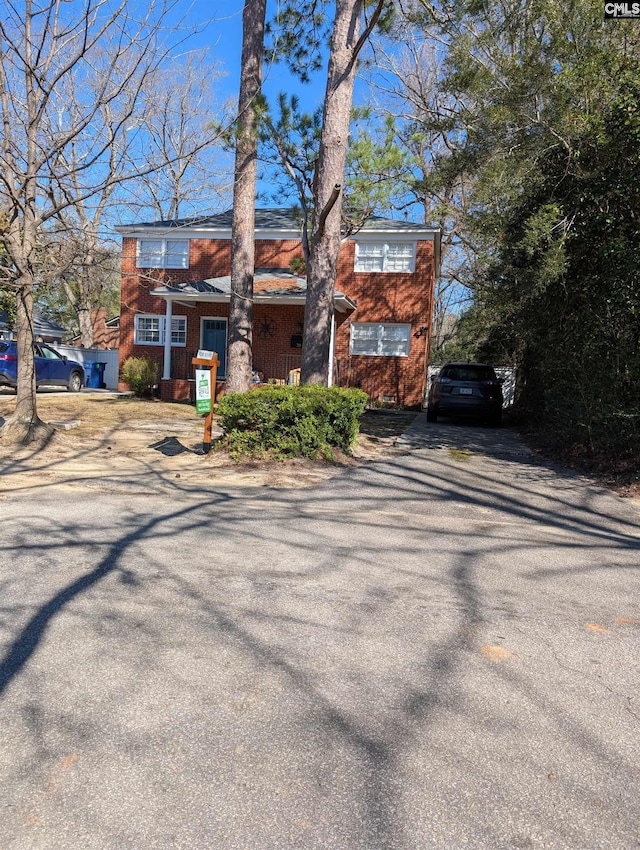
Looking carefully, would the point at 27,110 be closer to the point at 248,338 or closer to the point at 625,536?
the point at 248,338

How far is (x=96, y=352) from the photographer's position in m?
30.1

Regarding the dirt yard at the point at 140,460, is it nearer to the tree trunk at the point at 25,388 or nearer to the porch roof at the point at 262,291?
the tree trunk at the point at 25,388

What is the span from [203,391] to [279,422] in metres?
1.33

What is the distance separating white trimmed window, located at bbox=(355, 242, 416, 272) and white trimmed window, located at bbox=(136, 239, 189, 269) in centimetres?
639

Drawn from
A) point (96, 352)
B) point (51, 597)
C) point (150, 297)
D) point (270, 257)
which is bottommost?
point (51, 597)

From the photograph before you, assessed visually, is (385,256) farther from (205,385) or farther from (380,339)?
(205,385)

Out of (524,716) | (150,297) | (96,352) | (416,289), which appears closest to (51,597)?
(524,716)

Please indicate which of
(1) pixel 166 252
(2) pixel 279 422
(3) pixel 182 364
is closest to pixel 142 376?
(3) pixel 182 364

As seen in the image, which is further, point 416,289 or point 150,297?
point 150,297

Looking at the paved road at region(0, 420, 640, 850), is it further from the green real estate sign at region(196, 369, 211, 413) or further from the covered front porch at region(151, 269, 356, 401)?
the covered front porch at region(151, 269, 356, 401)

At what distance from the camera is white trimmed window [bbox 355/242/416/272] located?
22.0 meters

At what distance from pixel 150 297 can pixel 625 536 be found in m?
20.9

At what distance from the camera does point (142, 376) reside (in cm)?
2055

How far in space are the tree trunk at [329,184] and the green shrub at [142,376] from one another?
10704 millimetres
